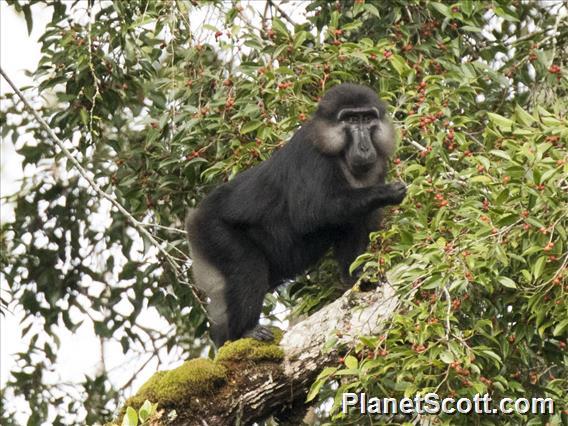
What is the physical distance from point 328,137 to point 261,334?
1270 mm

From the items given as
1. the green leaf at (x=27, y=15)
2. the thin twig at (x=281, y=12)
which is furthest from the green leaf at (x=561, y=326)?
the green leaf at (x=27, y=15)

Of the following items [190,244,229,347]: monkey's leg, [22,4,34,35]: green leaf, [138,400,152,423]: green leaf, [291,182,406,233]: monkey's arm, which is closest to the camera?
[138,400,152,423]: green leaf

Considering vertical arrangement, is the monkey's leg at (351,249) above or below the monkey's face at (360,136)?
below

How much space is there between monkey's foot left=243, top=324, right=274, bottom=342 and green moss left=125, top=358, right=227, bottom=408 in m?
0.37

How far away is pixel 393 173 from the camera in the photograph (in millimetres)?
6879

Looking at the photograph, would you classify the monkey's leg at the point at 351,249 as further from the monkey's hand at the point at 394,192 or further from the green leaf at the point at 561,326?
the green leaf at the point at 561,326

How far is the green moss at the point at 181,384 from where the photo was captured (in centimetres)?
586

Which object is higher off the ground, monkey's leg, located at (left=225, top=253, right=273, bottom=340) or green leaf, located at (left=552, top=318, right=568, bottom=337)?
monkey's leg, located at (left=225, top=253, right=273, bottom=340)

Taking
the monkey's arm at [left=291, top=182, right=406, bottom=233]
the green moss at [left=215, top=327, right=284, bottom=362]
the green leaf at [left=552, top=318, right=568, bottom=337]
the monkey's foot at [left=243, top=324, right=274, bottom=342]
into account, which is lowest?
the green leaf at [left=552, top=318, right=568, bottom=337]

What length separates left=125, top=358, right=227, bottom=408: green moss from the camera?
586 centimetres

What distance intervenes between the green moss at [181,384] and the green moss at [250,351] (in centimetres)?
14

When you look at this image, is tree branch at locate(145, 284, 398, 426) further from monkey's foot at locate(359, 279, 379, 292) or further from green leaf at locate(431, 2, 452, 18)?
green leaf at locate(431, 2, 452, 18)

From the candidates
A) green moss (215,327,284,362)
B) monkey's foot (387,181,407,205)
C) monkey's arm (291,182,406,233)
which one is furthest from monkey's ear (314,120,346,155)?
green moss (215,327,284,362)

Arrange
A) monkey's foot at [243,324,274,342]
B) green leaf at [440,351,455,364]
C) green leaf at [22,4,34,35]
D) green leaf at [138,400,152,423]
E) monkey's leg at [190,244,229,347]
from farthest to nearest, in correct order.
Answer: green leaf at [22,4,34,35]
monkey's leg at [190,244,229,347]
monkey's foot at [243,324,274,342]
green leaf at [138,400,152,423]
green leaf at [440,351,455,364]
